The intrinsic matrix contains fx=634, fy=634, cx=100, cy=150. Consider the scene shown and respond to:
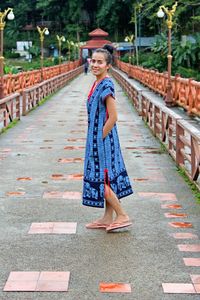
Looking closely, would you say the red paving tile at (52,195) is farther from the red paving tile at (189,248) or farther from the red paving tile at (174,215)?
the red paving tile at (189,248)

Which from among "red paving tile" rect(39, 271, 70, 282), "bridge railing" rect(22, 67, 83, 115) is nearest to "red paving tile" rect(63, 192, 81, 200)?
"red paving tile" rect(39, 271, 70, 282)

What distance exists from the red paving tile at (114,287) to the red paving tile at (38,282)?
0.25 meters

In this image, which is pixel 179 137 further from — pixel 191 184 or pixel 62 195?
pixel 62 195

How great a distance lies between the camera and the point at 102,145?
5.46m

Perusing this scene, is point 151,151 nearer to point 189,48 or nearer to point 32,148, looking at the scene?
point 32,148

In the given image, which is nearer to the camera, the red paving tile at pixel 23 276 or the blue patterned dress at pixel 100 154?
the red paving tile at pixel 23 276

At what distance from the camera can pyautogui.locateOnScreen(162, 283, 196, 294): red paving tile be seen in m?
4.22

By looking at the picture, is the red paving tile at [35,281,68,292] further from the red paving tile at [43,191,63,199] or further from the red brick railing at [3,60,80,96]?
the red brick railing at [3,60,80,96]

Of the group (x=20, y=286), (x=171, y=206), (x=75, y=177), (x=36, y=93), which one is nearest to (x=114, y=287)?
(x=20, y=286)

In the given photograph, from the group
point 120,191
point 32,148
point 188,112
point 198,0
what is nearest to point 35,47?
point 198,0

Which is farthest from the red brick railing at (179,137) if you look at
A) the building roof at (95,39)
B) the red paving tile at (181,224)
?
the building roof at (95,39)

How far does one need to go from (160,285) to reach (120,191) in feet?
4.81

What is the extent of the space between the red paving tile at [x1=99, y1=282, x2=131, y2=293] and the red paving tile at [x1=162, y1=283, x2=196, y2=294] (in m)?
0.25

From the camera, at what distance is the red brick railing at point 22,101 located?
13.9m
